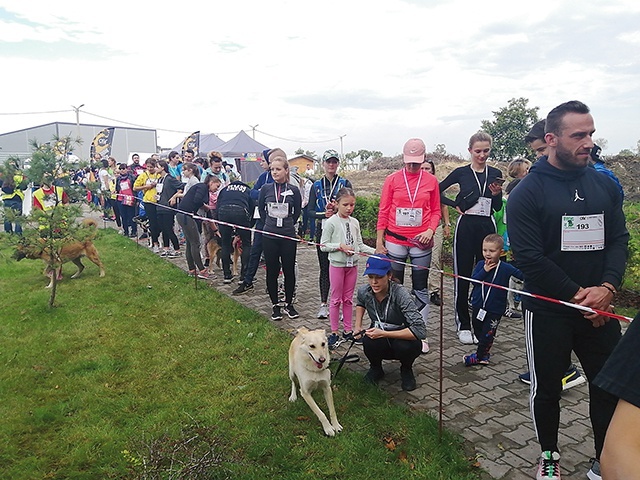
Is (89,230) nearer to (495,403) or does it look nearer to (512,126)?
(495,403)

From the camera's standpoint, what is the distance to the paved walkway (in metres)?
3.10

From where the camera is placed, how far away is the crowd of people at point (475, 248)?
8.46ft

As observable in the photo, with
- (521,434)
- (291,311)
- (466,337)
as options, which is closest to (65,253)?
(291,311)

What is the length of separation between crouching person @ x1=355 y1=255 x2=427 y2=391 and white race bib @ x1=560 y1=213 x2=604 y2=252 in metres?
1.60

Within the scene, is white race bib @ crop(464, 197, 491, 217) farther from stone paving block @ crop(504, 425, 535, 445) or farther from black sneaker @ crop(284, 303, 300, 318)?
black sneaker @ crop(284, 303, 300, 318)

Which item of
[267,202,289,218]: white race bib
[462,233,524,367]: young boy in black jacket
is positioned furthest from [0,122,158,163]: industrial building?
[462,233,524,367]: young boy in black jacket

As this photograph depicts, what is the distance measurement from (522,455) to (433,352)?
74.1 inches

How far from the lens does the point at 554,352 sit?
2.61 metres

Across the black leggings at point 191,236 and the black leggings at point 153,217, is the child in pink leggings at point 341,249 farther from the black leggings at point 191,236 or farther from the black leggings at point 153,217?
the black leggings at point 153,217

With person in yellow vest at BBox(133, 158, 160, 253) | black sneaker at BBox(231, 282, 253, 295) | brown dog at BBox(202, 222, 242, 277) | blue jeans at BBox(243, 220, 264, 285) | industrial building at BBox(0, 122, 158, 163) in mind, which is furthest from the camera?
industrial building at BBox(0, 122, 158, 163)

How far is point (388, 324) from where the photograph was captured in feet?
13.6

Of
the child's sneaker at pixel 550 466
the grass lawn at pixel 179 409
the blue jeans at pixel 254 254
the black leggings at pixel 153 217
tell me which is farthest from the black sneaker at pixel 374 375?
the black leggings at pixel 153 217

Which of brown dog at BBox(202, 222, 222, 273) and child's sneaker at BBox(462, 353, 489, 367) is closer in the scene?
child's sneaker at BBox(462, 353, 489, 367)

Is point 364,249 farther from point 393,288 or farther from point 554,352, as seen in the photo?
point 554,352
